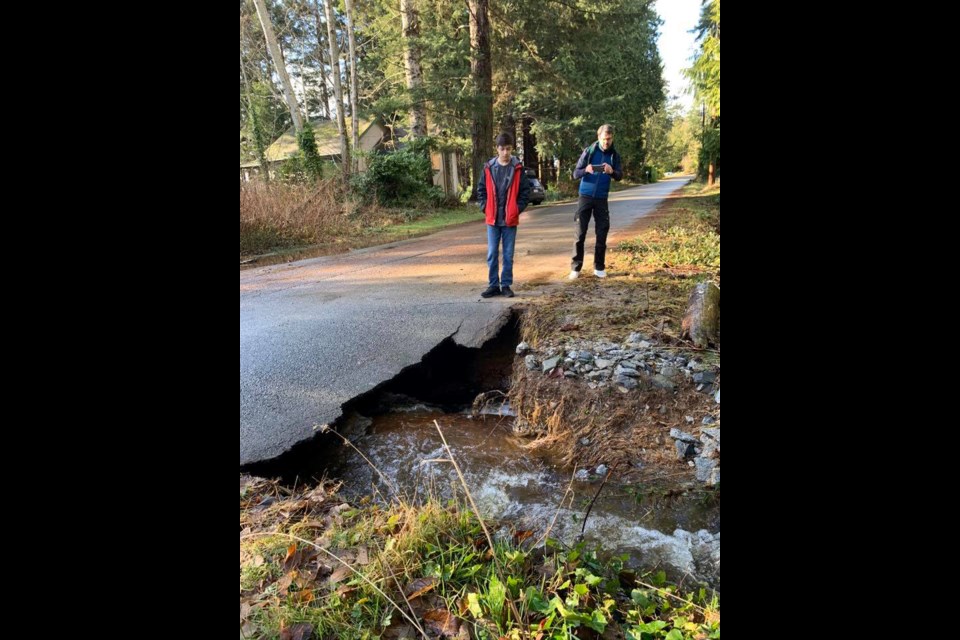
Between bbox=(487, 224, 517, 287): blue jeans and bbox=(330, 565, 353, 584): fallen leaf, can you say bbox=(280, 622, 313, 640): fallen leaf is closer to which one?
bbox=(330, 565, 353, 584): fallen leaf

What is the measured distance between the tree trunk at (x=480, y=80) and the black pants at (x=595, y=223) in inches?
407

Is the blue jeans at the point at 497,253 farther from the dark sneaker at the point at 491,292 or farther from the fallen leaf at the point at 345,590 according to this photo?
the fallen leaf at the point at 345,590

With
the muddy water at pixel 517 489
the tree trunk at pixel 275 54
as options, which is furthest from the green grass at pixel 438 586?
the tree trunk at pixel 275 54

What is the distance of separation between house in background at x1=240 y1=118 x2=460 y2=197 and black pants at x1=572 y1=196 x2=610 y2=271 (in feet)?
37.9

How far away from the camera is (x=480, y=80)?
17.7 meters

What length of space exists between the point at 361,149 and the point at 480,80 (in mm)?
4965

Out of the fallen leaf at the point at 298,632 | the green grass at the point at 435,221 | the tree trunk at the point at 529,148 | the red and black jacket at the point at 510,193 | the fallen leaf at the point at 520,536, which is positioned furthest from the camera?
the tree trunk at the point at 529,148

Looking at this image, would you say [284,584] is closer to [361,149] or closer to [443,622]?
[443,622]

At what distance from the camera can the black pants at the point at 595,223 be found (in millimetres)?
6793
